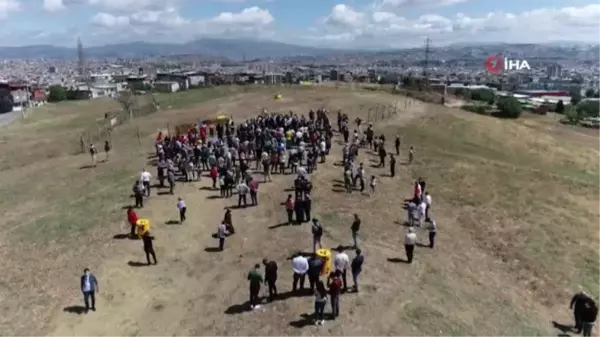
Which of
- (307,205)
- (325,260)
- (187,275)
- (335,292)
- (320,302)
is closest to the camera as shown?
(320,302)

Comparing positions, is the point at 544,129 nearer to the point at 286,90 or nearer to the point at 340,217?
the point at 286,90

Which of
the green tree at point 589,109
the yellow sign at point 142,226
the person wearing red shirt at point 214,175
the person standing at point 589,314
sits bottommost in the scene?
the green tree at point 589,109

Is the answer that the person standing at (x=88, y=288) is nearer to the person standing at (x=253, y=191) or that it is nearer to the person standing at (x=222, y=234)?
the person standing at (x=222, y=234)

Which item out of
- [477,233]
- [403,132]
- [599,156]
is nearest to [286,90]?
[403,132]

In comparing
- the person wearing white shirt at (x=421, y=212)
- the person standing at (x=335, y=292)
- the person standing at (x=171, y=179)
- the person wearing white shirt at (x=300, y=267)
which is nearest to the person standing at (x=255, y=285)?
the person wearing white shirt at (x=300, y=267)

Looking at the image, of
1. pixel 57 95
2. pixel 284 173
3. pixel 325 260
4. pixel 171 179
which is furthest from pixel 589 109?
pixel 325 260

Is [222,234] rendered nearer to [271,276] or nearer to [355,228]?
[271,276]
